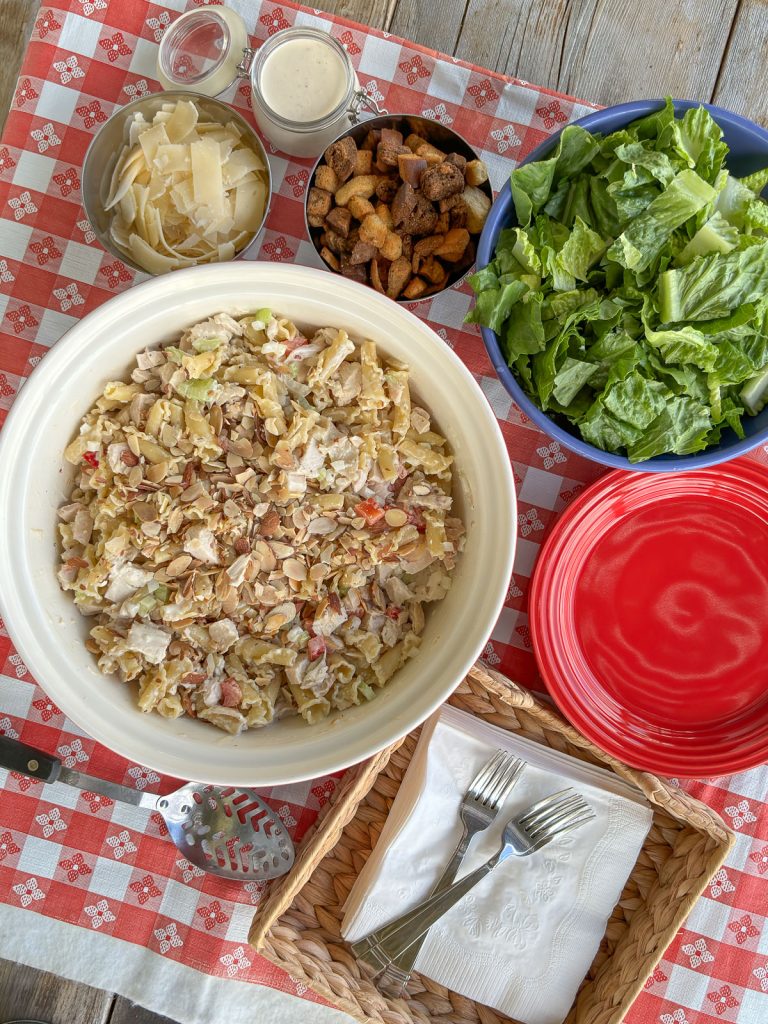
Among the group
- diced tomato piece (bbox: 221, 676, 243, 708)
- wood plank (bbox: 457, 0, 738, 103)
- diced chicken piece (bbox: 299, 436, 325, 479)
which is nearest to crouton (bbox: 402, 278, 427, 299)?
diced chicken piece (bbox: 299, 436, 325, 479)

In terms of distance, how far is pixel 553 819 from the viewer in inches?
66.6

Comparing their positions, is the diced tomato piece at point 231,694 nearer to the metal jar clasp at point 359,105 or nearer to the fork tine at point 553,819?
the fork tine at point 553,819

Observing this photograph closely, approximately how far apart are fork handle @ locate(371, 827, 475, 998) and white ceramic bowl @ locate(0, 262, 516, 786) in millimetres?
444

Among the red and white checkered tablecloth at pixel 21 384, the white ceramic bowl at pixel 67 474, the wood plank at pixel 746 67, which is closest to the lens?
the white ceramic bowl at pixel 67 474

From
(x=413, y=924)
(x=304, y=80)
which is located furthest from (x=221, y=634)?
(x=304, y=80)

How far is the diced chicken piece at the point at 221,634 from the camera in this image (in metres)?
1.49

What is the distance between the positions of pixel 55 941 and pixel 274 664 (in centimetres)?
86

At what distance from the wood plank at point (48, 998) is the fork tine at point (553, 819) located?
3.66ft

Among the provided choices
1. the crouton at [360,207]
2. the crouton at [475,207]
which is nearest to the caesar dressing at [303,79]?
the crouton at [360,207]

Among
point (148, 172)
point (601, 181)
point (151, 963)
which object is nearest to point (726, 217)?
point (601, 181)

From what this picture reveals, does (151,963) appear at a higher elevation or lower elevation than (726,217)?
lower

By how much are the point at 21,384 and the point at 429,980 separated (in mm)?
1512

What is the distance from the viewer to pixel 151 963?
5.90 feet

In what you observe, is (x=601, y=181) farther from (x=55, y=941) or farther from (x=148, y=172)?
(x=55, y=941)
